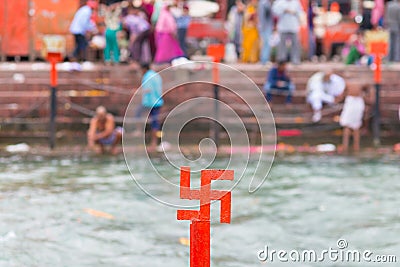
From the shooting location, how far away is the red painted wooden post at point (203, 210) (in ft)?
16.8

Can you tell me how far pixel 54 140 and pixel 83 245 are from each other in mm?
7497

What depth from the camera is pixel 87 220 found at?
1062cm

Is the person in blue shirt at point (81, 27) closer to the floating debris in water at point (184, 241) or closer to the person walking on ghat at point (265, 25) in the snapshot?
the person walking on ghat at point (265, 25)

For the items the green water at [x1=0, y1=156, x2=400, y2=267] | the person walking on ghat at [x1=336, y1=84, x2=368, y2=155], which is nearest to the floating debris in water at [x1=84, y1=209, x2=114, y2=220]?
the green water at [x1=0, y1=156, x2=400, y2=267]

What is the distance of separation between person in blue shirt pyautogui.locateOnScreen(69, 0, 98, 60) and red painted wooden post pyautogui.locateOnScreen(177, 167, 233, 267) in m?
15.3

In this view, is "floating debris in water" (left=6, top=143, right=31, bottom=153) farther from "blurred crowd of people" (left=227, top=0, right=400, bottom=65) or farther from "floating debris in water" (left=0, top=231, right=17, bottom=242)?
"floating debris in water" (left=0, top=231, right=17, bottom=242)

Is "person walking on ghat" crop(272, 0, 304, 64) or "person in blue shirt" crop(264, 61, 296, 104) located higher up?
"person walking on ghat" crop(272, 0, 304, 64)

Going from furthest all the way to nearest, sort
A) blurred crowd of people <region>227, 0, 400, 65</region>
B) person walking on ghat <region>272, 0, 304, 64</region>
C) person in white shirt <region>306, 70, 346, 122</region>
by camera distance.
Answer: blurred crowd of people <region>227, 0, 400, 65</region>
person walking on ghat <region>272, 0, 304, 64</region>
person in white shirt <region>306, 70, 346, 122</region>

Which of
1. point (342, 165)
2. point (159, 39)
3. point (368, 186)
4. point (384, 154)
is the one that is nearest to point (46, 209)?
point (368, 186)

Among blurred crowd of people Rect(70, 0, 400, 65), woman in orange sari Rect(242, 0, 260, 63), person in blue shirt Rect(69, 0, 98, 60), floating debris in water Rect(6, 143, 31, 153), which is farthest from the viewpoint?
woman in orange sari Rect(242, 0, 260, 63)

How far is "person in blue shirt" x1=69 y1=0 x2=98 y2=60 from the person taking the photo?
2017 cm

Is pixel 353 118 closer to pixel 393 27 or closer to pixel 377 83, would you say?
pixel 377 83

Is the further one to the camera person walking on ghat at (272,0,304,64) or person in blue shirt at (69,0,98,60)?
person walking on ghat at (272,0,304,64)

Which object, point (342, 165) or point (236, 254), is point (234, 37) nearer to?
point (342, 165)
